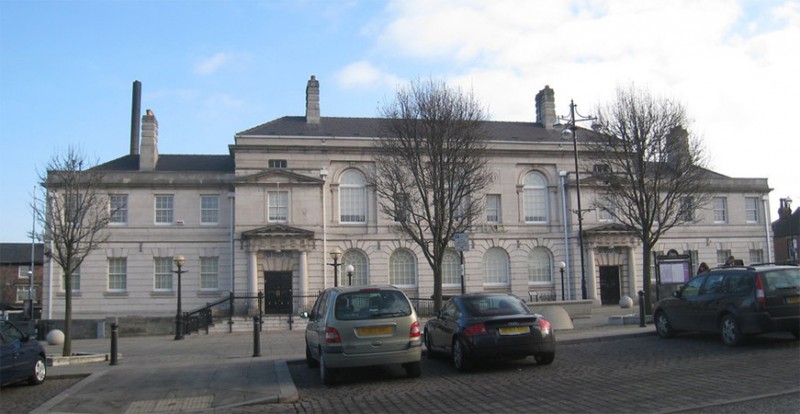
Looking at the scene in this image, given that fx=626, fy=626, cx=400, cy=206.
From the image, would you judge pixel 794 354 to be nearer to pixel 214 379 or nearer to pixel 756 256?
pixel 214 379

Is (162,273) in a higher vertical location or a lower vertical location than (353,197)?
lower

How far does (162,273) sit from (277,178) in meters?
9.02

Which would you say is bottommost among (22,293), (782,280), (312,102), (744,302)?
(22,293)

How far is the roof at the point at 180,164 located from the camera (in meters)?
40.8

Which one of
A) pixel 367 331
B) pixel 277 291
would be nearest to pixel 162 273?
pixel 277 291

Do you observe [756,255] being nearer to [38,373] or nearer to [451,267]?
[451,267]

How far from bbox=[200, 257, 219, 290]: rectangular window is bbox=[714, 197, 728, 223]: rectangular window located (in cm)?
3375

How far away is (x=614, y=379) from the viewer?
402 inches

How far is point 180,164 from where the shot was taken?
41.9 m

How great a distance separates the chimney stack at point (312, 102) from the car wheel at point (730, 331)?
3225cm

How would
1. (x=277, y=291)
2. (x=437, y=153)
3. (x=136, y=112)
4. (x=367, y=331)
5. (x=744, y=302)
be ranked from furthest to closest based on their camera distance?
1. (x=136, y=112)
2. (x=277, y=291)
3. (x=437, y=153)
4. (x=744, y=302)
5. (x=367, y=331)

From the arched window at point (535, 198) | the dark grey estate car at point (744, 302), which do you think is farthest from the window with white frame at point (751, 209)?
the dark grey estate car at point (744, 302)

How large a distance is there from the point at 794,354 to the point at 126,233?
116 feet

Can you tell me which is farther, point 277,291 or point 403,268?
point 403,268
